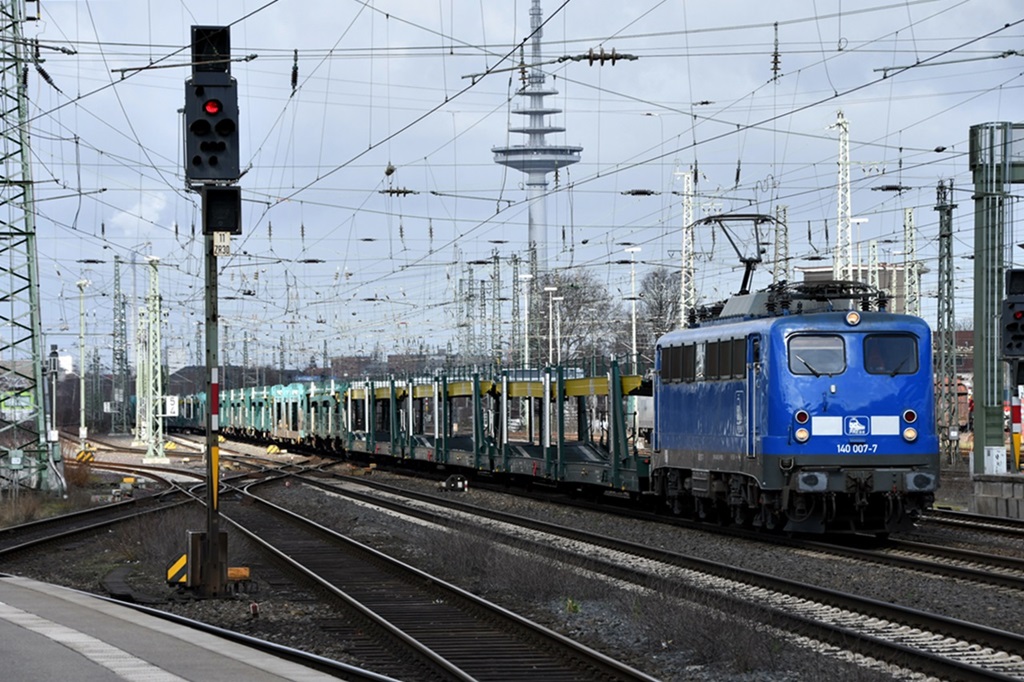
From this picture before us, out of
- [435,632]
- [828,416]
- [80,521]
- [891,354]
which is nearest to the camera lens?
[435,632]

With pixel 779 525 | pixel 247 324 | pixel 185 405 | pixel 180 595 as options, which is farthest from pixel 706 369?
pixel 185 405

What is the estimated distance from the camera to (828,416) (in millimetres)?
21641

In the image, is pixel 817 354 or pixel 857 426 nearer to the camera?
pixel 857 426

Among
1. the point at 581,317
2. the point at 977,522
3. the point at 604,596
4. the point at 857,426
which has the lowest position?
the point at 977,522

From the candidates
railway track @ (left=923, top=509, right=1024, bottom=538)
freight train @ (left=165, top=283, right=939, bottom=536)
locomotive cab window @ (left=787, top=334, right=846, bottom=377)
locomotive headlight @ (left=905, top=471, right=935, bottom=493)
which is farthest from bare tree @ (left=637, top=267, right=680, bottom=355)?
locomotive headlight @ (left=905, top=471, right=935, bottom=493)

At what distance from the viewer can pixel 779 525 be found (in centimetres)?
2258

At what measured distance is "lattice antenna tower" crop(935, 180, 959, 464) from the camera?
44.0 metres

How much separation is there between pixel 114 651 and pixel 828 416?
12707 millimetres

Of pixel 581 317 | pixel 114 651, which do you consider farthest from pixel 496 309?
pixel 114 651

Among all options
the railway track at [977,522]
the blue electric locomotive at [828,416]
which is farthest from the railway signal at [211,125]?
the railway track at [977,522]

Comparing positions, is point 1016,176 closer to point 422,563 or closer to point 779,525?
point 779,525

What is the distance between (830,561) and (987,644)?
7.05 m

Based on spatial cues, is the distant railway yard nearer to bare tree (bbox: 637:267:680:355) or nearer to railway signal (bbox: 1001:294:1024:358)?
railway signal (bbox: 1001:294:1024:358)

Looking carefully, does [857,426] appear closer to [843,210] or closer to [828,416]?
[828,416]
